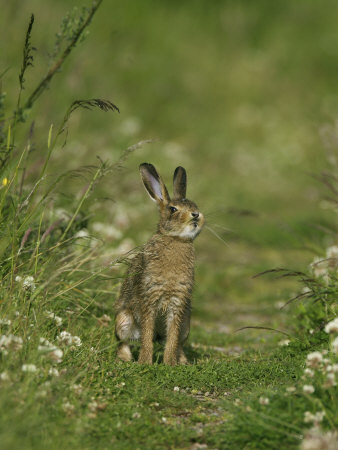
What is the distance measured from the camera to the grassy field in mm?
3832

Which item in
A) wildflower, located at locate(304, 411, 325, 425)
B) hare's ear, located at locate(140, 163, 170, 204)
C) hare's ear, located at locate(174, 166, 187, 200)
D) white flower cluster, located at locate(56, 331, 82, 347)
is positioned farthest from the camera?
hare's ear, located at locate(174, 166, 187, 200)

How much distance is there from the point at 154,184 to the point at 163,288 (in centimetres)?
102

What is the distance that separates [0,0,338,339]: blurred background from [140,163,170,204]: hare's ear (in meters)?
0.43

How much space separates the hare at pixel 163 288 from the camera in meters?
5.43

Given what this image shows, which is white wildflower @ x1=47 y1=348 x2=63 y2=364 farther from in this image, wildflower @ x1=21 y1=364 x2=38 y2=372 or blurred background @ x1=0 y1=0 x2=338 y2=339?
blurred background @ x1=0 y1=0 x2=338 y2=339

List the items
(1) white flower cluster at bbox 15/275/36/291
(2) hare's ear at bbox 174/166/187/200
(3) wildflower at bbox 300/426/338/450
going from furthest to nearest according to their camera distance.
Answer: (2) hare's ear at bbox 174/166/187/200, (1) white flower cluster at bbox 15/275/36/291, (3) wildflower at bbox 300/426/338/450

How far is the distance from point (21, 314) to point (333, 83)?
17781mm

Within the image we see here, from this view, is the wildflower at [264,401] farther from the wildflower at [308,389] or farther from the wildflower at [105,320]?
the wildflower at [105,320]

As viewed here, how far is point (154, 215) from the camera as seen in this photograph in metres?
10.8

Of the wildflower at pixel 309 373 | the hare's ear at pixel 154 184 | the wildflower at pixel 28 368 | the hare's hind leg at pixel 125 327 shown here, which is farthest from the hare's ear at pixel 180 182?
the wildflower at pixel 28 368

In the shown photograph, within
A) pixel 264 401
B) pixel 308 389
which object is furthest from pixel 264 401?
pixel 308 389

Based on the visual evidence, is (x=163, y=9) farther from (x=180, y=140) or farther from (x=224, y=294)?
(x=224, y=294)

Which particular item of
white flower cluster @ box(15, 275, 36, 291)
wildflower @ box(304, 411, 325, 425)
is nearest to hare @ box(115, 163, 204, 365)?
white flower cluster @ box(15, 275, 36, 291)

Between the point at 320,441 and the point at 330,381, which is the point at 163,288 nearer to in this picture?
the point at 330,381
